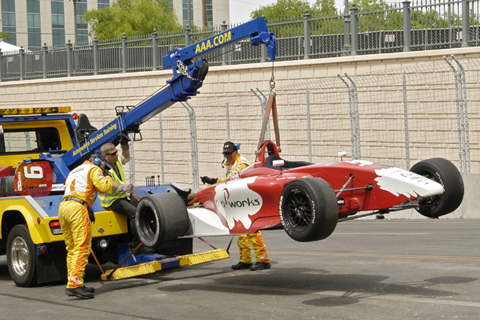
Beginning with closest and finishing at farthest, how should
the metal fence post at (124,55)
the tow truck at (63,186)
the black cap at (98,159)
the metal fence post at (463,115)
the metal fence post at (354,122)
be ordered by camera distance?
the black cap at (98,159)
the tow truck at (63,186)
the metal fence post at (463,115)
the metal fence post at (354,122)
the metal fence post at (124,55)

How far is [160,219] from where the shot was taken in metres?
9.51

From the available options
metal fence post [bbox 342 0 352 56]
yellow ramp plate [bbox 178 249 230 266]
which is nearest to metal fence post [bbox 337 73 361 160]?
metal fence post [bbox 342 0 352 56]

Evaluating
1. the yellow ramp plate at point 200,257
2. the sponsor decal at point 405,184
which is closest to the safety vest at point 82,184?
the yellow ramp plate at point 200,257

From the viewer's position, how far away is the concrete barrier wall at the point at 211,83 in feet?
67.3

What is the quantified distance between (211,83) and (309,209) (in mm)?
18155

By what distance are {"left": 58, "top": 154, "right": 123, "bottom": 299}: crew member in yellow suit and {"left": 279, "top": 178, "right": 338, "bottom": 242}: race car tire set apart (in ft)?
7.86

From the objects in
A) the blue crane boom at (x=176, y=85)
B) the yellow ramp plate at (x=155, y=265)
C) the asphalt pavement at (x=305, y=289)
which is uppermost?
the blue crane boom at (x=176, y=85)

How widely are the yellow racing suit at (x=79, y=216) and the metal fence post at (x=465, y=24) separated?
41.2 feet

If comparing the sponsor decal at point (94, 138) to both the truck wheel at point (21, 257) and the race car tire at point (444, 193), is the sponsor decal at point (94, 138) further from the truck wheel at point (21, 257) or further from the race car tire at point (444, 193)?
the race car tire at point (444, 193)

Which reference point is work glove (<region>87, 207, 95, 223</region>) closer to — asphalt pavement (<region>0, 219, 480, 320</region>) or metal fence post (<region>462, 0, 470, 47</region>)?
asphalt pavement (<region>0, 219, 480, 320</region>)

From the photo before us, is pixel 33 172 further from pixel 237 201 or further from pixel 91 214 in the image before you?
pixel 237 201

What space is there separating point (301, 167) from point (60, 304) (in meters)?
3.22

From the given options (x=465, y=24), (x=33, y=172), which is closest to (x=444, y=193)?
(x=33, y=172)

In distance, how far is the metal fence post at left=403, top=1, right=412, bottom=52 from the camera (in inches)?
832
